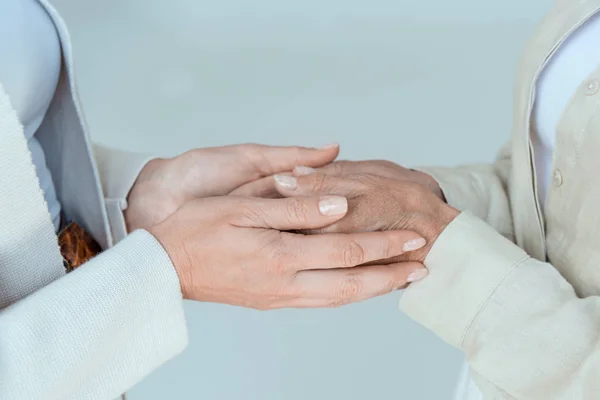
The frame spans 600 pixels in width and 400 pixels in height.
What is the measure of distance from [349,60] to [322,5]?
15 cm

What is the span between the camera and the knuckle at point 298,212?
837 millimetres

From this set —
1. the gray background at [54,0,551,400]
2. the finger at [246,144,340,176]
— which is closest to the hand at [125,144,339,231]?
the finger at [246,144,340,176]

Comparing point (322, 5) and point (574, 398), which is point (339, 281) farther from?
point (322, 5)

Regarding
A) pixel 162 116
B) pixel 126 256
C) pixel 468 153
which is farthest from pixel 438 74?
pixel 126 256

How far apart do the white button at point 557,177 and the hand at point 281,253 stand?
16 cm

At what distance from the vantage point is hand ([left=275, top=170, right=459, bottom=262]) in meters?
0.86

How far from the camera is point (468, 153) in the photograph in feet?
5.95

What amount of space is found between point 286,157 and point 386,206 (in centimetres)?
20

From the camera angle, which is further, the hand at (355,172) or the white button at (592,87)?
the hand at (355,172)

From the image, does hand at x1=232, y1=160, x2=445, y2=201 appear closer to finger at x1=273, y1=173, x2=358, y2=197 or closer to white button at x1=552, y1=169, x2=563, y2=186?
finger at x1=273, y1=173, x2=358, y2=197

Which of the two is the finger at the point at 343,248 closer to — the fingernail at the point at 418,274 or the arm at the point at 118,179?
the fingernail at the point at 418,274

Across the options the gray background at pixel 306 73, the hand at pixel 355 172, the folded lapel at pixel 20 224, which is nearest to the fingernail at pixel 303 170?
the hand at pixel 355 172

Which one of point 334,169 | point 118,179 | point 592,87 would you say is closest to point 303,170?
point 334,169

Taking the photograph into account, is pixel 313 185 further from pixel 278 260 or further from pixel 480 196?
pixel 480 196
